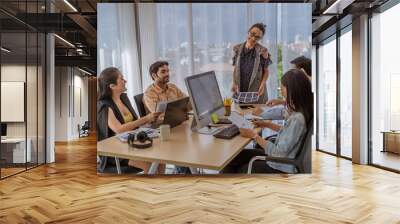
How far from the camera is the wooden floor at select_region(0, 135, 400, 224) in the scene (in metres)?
3.82

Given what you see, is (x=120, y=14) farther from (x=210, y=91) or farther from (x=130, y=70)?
(x=210, y=91)

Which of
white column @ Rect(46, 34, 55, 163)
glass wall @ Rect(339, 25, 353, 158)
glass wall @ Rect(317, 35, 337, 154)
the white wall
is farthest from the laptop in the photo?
the white wall

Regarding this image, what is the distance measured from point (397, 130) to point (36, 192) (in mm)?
5877

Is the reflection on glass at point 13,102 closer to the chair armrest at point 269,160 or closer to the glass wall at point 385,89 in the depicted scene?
the chair armrest at point 269,160

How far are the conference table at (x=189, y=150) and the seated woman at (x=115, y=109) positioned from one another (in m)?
0.78

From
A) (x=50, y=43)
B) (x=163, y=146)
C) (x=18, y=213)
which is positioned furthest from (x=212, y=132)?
(x=50, y=43)

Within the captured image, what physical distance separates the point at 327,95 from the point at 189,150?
→ 22.0 ft

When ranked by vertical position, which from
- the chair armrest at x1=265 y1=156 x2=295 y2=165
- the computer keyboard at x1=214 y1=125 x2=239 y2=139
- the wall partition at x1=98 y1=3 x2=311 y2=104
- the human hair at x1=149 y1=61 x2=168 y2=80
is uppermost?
the wall partition at x1=98 y1=3 x2=311 y2=104

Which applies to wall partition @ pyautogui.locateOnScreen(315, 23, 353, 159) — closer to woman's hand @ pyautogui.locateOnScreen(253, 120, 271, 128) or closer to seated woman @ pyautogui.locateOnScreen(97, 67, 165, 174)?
woman's hand @ pyautogui.locateOnScreen(253, 120, 271, 128)

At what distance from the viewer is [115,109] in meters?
5.66

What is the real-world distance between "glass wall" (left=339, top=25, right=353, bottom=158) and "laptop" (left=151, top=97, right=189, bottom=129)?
4.53 m

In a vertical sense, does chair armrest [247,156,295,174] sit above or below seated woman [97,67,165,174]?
below

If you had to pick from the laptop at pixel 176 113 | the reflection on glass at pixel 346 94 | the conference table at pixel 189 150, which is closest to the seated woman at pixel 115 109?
the laptop at pixel 176 113

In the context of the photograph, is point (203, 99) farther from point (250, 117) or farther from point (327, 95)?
point (327, 95)
